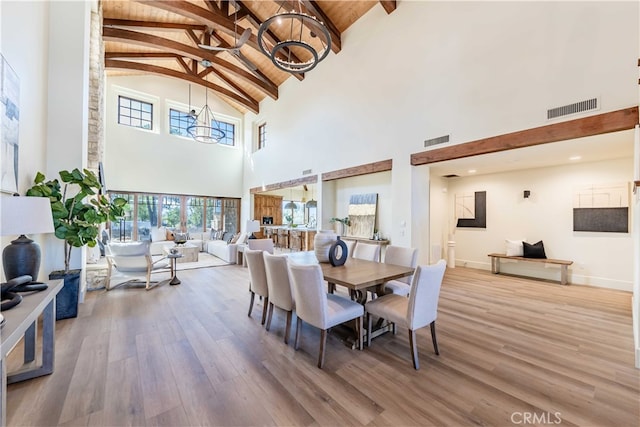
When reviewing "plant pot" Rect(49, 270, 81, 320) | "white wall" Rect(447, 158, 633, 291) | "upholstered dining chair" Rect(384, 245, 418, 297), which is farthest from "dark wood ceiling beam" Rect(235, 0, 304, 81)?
"white wall" Rect(447, 158, 633, 291)

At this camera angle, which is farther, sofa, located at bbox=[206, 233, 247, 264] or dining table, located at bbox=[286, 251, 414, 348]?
sofa, located at bbox=[206, 233, 247, 264]

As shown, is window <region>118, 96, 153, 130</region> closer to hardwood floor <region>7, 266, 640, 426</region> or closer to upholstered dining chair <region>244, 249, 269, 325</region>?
hardwood floor <region>7, 266, 640, 426</region>

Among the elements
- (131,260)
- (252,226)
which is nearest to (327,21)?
(252,226)

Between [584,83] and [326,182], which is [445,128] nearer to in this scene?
[584,83]

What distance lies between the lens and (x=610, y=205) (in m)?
4.75

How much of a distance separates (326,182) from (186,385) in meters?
5.73

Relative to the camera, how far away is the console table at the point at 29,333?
4.37 feet

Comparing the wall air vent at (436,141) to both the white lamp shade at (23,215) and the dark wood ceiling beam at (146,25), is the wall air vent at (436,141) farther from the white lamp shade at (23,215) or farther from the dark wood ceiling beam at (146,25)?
the dark wood ceiling beam at (146,25)

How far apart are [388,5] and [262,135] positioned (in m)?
6.39

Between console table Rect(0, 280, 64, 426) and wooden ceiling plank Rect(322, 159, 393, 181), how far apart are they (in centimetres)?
513

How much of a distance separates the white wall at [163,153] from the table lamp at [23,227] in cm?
703

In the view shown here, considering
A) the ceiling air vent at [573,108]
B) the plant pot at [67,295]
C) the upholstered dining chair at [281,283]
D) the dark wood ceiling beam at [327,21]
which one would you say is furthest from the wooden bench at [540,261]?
the plant pot at [67,295]

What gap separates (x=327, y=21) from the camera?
244 inches

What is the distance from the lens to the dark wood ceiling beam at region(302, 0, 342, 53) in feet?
18.4
